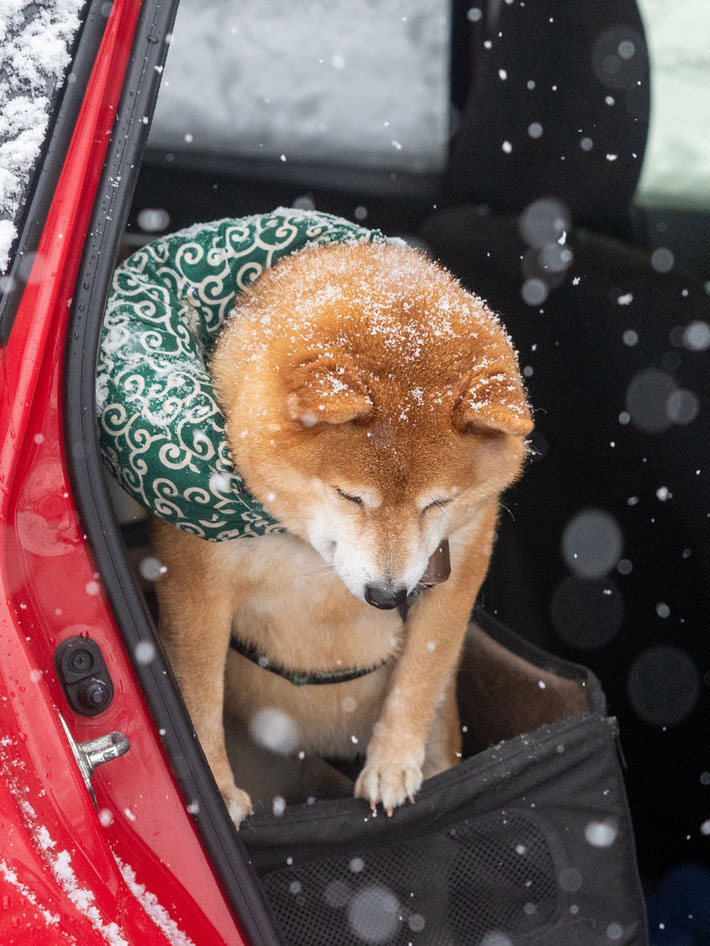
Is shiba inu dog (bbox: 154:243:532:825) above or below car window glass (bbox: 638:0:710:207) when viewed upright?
below

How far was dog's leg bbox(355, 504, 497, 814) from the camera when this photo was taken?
167 cm

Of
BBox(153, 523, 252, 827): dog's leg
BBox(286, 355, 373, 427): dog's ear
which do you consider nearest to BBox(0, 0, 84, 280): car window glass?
BBox(286, 355, 373, 427): dog's ear

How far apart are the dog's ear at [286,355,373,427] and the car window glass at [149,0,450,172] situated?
1556 mm

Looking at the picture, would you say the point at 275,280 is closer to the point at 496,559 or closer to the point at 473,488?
the point at 473,488

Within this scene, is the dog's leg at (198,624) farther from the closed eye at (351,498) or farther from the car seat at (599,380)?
the car seat at (599,380)

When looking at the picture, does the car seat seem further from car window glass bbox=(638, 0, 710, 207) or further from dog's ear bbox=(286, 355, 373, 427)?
dog's ear bbox=(286, 355, 373, 427)

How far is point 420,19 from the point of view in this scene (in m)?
2.63

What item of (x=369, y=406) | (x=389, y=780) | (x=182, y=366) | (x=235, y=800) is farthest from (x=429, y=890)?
(x=182, y=366)

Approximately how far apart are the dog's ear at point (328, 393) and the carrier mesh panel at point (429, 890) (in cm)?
63

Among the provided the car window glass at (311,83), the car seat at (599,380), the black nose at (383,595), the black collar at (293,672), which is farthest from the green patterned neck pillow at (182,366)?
the car window glass at (311,83)

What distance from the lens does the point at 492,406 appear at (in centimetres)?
130

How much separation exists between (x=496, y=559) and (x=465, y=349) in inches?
40.2

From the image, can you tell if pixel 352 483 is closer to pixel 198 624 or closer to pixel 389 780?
pixel 198 624

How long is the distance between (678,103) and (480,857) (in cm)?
166
